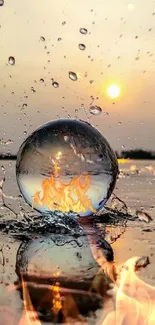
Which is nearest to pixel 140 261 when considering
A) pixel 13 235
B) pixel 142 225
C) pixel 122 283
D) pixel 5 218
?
pixel 122 283

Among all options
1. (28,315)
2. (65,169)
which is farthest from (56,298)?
(65,169)

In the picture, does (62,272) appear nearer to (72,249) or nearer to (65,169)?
(72,249)

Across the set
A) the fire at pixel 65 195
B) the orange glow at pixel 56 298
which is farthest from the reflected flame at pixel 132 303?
the fire at pixel 65 195

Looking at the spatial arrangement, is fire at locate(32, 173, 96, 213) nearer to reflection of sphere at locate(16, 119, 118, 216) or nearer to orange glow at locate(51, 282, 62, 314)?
reflection of sphere at locate(16, 119, 118, 216)

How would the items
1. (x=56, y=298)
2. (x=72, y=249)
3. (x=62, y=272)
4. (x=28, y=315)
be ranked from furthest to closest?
(x=72, y=249)
(x=62, y=272)
(x=56, y=298)
(x=28, y=315)

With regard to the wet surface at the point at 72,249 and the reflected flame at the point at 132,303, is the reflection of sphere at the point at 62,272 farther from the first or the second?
the reflected flame at the point at 132,303

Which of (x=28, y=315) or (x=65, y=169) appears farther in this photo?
(x=65, y=169)

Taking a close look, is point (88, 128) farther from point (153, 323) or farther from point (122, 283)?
point (153, 323)

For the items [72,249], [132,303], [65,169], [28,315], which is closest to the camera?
[28,315]
